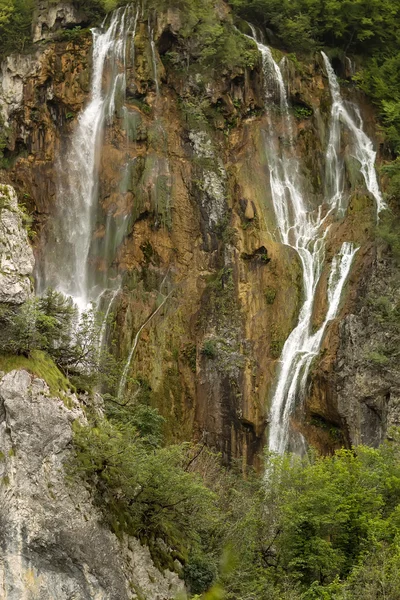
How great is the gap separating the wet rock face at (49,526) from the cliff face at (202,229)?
14.9 metres

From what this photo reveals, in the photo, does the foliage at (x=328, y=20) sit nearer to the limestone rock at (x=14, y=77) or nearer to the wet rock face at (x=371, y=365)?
the limestone rock at (x=14, y=77)

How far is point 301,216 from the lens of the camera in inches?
1624

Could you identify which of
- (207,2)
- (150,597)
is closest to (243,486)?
(150,597)

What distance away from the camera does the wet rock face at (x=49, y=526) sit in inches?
691

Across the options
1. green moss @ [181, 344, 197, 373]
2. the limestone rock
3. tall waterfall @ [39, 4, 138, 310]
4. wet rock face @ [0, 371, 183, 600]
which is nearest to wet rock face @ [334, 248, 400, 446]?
green moss @ [181, 344, 197, 373]

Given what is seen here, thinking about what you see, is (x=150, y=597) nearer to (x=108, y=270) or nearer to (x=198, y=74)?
(x=108, y=270)

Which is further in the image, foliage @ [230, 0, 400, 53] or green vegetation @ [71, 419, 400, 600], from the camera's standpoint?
foliage @ [230, 0, 400, 53]

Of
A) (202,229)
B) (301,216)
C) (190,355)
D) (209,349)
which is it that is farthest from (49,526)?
(301,216)

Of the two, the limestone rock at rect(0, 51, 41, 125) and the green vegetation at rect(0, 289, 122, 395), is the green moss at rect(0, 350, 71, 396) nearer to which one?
the green vegetation at rect(0, 289, 122, 395)

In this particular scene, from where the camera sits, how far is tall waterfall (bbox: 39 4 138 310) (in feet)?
132

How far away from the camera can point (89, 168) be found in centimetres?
4272

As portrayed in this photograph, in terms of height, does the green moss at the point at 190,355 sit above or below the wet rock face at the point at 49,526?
above

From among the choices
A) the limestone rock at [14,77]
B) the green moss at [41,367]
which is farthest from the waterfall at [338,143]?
the green moss at [41,367]

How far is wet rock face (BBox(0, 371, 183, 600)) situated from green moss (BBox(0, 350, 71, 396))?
25 cm
